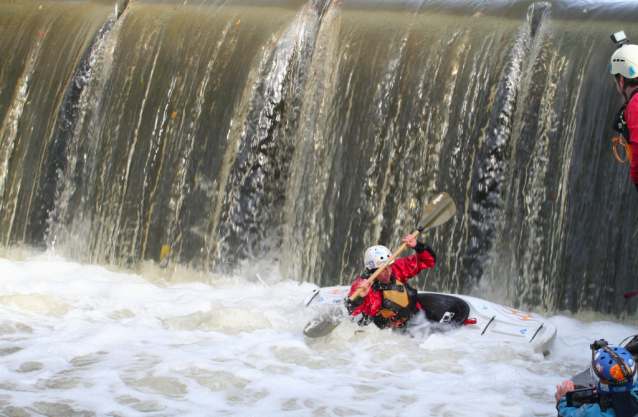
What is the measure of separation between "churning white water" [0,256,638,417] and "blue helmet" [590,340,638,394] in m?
1.00

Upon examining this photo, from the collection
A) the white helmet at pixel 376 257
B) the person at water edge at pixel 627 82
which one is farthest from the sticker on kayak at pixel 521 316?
the person at water edge at pixel 627 82

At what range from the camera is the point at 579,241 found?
561 centimetres

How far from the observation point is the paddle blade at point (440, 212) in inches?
197

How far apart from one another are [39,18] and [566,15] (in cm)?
776

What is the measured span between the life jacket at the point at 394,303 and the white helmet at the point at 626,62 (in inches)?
79.9

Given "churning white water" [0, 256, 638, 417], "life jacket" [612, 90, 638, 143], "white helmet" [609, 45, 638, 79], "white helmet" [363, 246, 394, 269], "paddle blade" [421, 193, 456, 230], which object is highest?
"white helmet" [609, 45, 638, 79]

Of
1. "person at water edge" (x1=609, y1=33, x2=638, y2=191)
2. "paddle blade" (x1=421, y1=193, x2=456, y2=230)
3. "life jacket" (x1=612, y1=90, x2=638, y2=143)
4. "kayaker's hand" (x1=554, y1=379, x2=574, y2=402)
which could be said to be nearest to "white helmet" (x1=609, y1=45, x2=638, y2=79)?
"person at water edge" (x1=609, y1=33, x2=638, y2=191)

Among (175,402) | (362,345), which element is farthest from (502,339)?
(175,402)

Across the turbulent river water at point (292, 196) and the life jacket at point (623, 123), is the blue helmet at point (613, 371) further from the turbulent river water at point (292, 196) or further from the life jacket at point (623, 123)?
the life jacket at point (623, 123)

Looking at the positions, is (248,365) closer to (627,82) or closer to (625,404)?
(625,404)

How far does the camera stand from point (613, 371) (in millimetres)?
2395

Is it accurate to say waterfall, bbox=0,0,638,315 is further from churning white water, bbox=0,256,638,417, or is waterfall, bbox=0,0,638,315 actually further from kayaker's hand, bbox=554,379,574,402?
kayaker's hand, bbox=554,379,574,402

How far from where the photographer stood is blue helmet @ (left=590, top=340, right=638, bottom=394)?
7.84ft

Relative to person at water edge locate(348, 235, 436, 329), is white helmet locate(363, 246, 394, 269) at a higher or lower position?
higher
